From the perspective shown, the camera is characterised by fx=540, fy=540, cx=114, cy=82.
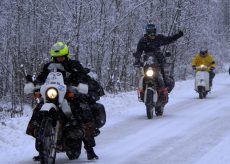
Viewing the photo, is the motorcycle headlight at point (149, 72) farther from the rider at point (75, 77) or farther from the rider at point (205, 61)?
the rider at point (205, 61)

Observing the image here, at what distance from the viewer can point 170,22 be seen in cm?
3070

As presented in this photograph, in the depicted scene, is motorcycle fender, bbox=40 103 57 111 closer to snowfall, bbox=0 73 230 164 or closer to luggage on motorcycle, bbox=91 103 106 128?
luggage on motorcycle, bbox=91 103 106 128

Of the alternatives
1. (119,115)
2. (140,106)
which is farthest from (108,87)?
(119,115)

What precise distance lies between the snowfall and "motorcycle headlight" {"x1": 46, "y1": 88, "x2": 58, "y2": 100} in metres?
1.18

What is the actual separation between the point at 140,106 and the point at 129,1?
397 inches

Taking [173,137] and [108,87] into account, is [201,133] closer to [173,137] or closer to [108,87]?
[173,137]

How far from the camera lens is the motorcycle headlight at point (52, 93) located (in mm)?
6605

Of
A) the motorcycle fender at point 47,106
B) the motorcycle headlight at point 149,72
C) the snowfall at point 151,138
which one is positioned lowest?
the snowfall at point 151,138

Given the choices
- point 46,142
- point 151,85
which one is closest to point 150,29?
point 151,85

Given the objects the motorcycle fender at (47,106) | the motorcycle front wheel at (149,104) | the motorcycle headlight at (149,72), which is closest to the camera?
the motorcycle fender at (47,106)

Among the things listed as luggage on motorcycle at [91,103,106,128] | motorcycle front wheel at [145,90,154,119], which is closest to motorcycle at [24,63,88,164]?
luggage on motorcycle at [91,103,106,128]

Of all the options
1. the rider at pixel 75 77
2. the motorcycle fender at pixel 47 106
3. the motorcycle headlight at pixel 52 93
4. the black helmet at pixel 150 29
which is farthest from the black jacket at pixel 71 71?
the black helmet at pixel 150 29

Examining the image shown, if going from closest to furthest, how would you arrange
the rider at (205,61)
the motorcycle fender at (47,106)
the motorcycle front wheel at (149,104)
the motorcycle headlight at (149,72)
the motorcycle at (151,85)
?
1. the motorcycle fender at (47,106)
2. the motorcycle front wheel at (149,104)
3. the motorcycle at (151,85)
4. the motorcycle headlight at (149,72)
5. the rider at (205,61)

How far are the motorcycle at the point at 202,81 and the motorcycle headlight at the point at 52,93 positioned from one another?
12.0 meters
